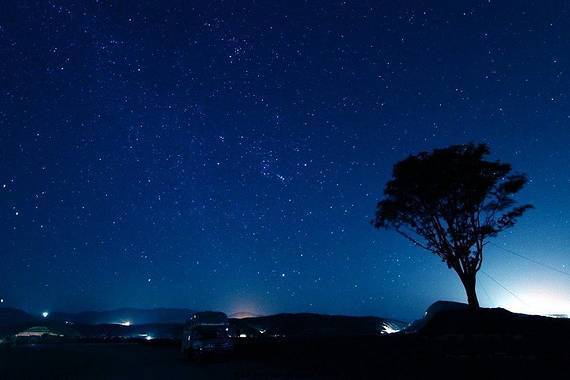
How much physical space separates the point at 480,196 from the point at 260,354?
20.3 m

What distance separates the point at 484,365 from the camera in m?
14.9

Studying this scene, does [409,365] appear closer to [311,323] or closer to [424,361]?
[424,361]

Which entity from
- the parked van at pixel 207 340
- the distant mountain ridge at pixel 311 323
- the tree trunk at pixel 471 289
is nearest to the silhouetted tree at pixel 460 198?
the tree trunk at pixel 471 289

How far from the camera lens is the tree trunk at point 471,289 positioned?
1178 inches

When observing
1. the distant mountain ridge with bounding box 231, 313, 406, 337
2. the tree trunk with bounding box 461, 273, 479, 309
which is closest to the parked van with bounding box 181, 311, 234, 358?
the tree trunk with bounding box 461, 273, 479, 309

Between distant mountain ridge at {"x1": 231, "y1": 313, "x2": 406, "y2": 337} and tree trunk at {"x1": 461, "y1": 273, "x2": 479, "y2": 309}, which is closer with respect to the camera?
tree trunk at {"x1": 461, "y1": 273, "x2": 479, "y2": 309}

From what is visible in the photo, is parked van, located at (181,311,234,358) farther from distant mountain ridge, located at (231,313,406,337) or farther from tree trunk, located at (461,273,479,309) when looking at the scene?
distant mountain ridge, located at (231,313,406,337)

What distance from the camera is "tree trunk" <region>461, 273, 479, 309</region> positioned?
29922 mm

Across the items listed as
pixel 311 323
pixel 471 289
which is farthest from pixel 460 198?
pixel 311 323

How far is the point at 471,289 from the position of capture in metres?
30.1

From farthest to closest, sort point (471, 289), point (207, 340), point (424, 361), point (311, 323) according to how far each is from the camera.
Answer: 1. point (311, 323)
2. point (471, 289)
3. point (207, 340)
4. point (424, 361)

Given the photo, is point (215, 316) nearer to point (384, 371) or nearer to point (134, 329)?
point (384, 371)

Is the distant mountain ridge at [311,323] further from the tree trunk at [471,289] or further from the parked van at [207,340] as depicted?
the parked van at [207,340]

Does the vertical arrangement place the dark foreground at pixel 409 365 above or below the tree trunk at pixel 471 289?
below
